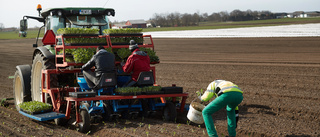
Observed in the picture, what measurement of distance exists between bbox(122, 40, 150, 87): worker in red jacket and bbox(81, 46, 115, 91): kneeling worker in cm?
33

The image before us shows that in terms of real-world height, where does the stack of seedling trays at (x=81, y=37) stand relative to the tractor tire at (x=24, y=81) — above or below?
above

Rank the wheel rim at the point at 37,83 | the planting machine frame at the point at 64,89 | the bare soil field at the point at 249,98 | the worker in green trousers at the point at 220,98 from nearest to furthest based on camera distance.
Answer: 1. the worker in green trousers at the point at 220,98
2. the bare soil field at the point at 249,98
3. the planting machine frame at the point at 64,89
4. the wheel rim at the point at 37,83

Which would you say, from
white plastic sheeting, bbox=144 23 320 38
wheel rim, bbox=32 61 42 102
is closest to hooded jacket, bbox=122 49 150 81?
wheel rim, bbox=32 61 42 102

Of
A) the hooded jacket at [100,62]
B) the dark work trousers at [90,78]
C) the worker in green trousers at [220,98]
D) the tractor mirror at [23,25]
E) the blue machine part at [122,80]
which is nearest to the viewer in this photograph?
the worker in green trousers at [220,98]

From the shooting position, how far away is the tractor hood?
970cm

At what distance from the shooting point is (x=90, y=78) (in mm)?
8328

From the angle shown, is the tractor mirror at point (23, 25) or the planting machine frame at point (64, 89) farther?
the tractor mirror at point (23, 25)

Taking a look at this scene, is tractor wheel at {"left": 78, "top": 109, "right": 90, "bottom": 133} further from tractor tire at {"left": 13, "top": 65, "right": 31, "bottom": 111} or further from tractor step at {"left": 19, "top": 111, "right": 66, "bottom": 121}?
tractor tire at {"left": 13, "top": 65, "right": 31, "bottom": 111}

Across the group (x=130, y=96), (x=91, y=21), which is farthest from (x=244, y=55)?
(x=130, y=96)

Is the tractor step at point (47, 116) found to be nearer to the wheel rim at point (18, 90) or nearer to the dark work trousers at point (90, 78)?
the dark work trousers at point (90, 78)

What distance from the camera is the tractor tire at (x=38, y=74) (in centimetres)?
902

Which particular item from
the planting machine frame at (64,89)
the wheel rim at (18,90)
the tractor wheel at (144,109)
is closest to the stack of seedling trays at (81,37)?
the planting machine frame at (64,89)

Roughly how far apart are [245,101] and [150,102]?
9.47 ft

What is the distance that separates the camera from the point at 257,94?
11.3 metres
